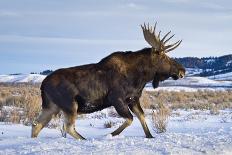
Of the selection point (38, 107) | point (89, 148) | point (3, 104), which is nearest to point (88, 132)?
point (38, 107)

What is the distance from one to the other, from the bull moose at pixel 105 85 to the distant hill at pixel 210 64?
141181 millimetres

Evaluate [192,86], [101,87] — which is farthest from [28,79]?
[101,87]

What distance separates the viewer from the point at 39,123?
39.6 ft

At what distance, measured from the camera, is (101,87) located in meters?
11.6

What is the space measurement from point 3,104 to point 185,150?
51.8ft

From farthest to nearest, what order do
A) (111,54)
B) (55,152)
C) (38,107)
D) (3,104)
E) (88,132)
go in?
1. (3,104)
2. (38,107)
3. (88,132)
4. (111,54)
5. (55,152)

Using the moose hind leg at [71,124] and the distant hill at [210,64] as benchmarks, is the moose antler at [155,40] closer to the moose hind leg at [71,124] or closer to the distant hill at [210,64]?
the moose hind leg at [71,124]

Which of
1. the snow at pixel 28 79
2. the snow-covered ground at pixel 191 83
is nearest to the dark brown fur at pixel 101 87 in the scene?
the snow-covered ground at pixel 191 83

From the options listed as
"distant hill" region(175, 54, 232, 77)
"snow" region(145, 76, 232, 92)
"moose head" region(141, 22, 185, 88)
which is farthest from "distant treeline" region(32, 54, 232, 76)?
"moose head" region(141, 22, 185, 88)

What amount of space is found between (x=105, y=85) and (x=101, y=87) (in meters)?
0.09

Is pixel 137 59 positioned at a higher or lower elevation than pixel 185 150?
higher

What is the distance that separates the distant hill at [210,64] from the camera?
511 ft

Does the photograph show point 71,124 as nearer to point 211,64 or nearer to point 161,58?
point 161,58

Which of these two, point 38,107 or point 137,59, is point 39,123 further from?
point 38,107
